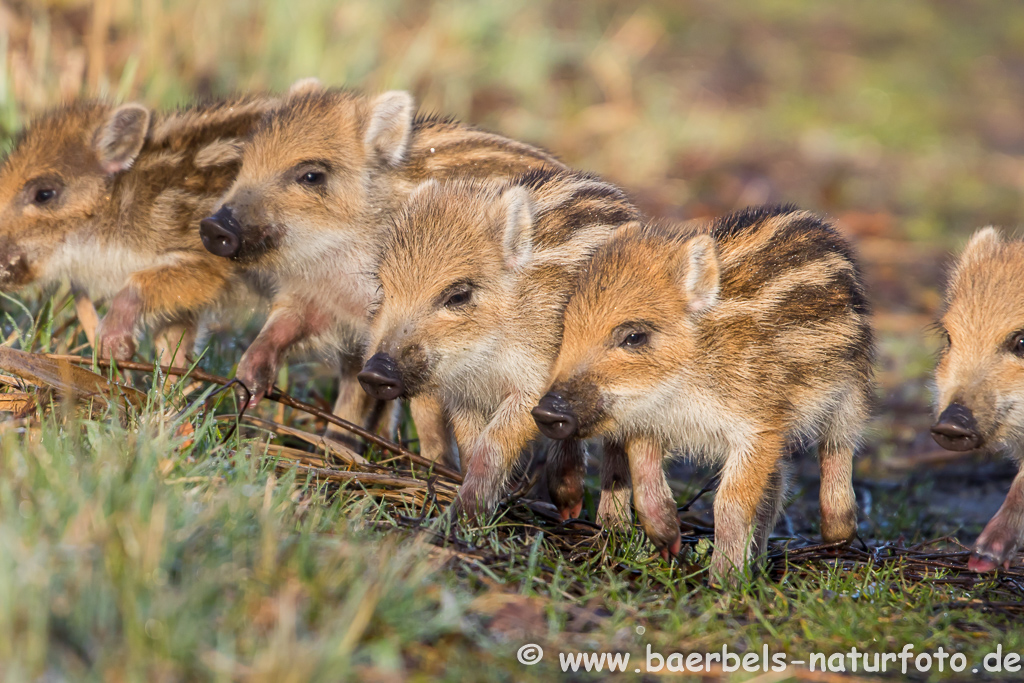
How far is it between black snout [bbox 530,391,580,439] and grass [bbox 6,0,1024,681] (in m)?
0.45

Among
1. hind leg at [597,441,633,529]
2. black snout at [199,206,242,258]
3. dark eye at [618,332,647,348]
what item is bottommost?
hind leg at [597,441,633,529]

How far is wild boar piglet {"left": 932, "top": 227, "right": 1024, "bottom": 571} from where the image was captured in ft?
14.2

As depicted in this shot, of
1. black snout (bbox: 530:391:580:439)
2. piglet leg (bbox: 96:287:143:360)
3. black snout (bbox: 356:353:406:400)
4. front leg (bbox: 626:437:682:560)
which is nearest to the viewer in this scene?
black snout (bbox: 530:391:580:439)

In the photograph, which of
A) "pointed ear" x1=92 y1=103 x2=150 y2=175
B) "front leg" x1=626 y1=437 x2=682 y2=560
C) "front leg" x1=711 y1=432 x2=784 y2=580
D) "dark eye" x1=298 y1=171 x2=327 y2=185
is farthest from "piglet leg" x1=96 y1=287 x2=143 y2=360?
"front leg" x1=711 y1=432 x2=784 y2=580

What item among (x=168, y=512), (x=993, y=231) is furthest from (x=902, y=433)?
(x=168, y=512)

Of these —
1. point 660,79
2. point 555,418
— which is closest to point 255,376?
point 555,418

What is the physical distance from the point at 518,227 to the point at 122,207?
2.27 metres

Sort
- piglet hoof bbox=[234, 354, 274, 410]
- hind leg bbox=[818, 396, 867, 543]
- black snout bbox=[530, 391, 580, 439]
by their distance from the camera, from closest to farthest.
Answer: black snout bbox=[530, 391, 580, 439], hind leg bbox=[818, 396, 867, 543], piglet hoof bbox=[234, 354, 274, 410]

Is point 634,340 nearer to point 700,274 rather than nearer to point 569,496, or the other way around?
point 700,274

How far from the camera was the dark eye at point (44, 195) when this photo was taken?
17.8 feet

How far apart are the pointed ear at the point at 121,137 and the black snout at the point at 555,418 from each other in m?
2.79

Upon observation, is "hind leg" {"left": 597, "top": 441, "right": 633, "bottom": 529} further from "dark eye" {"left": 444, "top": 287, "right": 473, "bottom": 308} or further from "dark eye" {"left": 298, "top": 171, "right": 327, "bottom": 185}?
"dark eye" {"left": 298, "top": 171, "right": 327, "bottom": 185}

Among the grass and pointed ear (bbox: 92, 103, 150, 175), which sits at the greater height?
pointed ear (bbox: 92, 103, 150, 175)

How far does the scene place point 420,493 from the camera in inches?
179
